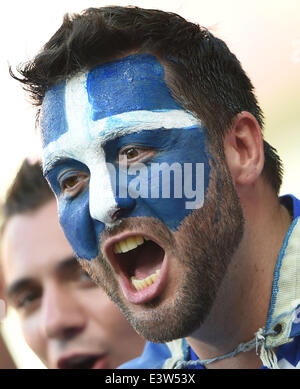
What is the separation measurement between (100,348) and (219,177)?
2.76ft

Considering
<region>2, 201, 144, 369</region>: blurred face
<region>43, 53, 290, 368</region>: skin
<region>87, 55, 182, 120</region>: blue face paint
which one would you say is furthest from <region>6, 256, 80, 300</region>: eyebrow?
<region>87, 55, 182, 120</region>: blue face paint

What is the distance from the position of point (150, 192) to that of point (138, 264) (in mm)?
186

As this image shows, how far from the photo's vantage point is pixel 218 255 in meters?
1.22

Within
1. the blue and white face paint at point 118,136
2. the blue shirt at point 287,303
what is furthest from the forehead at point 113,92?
the blue shirt at point 287,303

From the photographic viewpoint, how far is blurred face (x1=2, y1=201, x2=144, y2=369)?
180 centimetres

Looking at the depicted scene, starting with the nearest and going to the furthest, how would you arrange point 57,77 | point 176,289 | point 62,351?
point 176,289 < point 57,77 < point 62,351

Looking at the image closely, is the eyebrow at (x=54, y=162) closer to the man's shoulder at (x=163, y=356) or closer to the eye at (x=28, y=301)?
the man's shoulder at (x=163, y=356)

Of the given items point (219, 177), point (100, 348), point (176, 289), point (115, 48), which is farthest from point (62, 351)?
point (115, 48)

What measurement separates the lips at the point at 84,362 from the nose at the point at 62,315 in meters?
0.07

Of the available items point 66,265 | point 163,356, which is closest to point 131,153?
point 163,356

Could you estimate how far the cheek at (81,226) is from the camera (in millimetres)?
1248

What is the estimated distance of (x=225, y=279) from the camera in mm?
1241

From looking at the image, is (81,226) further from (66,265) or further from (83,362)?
(83,362)
